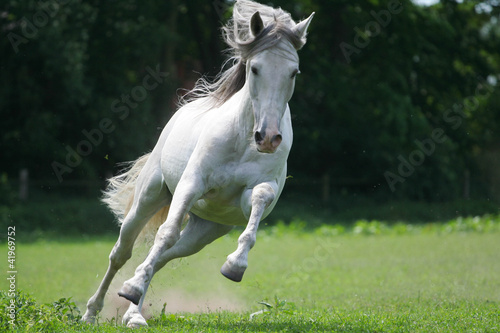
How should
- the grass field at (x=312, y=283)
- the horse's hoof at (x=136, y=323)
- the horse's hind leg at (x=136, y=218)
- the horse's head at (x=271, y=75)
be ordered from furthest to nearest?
the horse's hind leg at (x=136, y=218) → the grass field at (x=312, y=283) → the horse's hoof at (x=136, y=323) → the horse's head at (x=271, y=75)

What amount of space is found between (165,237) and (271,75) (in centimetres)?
148

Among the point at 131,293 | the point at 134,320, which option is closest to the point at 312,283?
the point at 134,320

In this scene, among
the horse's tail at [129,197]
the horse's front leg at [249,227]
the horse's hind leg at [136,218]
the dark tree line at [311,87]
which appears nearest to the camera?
the horse's front leg at [249,227]

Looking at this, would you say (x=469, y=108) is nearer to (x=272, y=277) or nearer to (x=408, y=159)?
(x=408, y=159)

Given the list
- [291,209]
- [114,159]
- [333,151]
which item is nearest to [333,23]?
[333,151]

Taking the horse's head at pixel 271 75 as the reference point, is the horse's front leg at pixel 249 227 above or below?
below

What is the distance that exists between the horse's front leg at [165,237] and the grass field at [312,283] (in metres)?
0.54

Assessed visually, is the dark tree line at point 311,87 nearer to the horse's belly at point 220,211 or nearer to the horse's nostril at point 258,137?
the horse's belly at point 220,211

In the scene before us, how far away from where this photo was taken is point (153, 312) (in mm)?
6828

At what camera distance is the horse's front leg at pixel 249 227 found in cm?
418

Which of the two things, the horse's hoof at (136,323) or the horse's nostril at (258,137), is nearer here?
the horse's nostril at (258,137)

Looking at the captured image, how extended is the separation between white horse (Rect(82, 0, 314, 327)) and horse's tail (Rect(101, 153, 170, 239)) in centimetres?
52

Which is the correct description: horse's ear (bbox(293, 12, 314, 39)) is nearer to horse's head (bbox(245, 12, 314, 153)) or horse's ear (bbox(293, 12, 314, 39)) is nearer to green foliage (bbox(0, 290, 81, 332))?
horse's head (bbox(245, 12, 314, 153))

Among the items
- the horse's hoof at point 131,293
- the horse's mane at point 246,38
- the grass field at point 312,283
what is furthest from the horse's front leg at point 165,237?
the horse's mane at point 246,38
